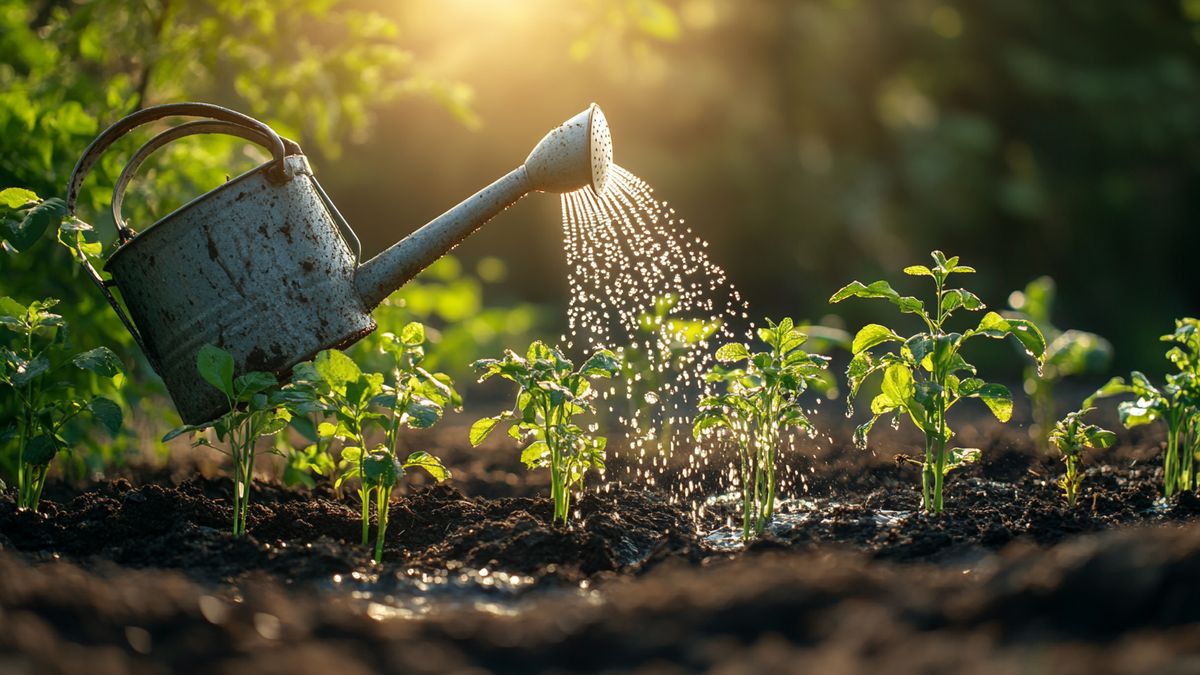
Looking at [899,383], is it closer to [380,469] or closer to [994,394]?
[994,394]

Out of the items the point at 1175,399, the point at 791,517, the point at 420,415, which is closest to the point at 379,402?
the point at 420,415

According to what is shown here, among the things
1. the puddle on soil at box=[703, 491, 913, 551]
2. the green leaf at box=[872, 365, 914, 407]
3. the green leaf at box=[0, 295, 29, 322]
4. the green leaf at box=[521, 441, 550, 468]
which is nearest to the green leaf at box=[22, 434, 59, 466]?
the green leaf at box=[0, 295, 29, 322]

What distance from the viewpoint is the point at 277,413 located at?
3076mm

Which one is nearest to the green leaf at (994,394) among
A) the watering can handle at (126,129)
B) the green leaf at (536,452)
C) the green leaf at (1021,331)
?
the green leaf at (1021,331)

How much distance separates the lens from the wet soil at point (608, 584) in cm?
170

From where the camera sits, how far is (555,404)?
2.95 meters

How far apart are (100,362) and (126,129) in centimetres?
68

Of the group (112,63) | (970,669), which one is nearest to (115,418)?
(970,669)

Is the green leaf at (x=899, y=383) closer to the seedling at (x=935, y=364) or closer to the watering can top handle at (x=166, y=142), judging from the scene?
the seedling at (x=935, y=364)

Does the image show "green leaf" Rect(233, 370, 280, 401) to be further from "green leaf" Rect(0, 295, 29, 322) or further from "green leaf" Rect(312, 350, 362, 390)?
"green leaf" Rect(0, 295, 29, 322)

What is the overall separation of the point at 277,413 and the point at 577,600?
1132 millimetres

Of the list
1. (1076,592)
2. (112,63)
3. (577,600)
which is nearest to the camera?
(1076,592)

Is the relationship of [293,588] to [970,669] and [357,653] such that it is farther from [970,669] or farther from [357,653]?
[970,669]

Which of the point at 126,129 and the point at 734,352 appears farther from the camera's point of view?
the point at 126,129
